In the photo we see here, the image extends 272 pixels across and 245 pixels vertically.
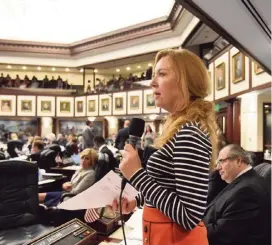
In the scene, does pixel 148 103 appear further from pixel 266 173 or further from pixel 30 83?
pixel 266 173

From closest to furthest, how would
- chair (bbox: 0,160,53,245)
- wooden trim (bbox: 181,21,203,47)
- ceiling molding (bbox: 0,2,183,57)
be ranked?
1. chair (bbox: 0,160,53,245)
2. wooden trim (bbox: 181,21,203,47)
3. ceiling molding (bbox: 0,2,183,57)

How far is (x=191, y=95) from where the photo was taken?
1.14 meters

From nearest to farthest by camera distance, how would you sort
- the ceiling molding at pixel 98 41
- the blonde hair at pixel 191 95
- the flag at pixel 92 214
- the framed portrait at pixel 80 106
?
the blonde hair at pixel 191 95
the flag at pixel 92 214
the ceiling molding at pixel 98 41
the framed portrait at pixel 80 106

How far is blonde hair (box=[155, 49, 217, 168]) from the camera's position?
109 centimetres

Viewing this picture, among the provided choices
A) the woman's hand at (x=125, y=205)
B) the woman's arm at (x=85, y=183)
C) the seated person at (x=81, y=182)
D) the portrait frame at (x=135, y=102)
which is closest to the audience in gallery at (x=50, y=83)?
the portrait frame at (x=135, y=102)

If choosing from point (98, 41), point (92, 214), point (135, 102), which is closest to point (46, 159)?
point (92, 214)

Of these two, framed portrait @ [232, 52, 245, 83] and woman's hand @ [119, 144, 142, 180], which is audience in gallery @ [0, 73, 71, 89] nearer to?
framed portrait @ [232, 52, 245, 83]

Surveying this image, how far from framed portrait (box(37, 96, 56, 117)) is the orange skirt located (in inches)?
576

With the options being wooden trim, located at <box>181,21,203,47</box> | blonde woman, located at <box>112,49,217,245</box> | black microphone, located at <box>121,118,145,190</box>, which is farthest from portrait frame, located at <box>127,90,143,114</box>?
blonde woman, located at <box>112,49,217,245</box>

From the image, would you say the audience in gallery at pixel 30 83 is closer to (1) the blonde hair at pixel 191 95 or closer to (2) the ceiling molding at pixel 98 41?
(2) the ceiling molding at pixel 98 41

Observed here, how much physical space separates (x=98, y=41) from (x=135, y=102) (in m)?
3.15

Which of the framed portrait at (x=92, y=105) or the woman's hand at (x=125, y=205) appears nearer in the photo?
the woman's hand at (x=125, y=205)

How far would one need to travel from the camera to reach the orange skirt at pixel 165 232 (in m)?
1.01

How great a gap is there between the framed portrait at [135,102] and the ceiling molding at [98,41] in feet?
7.05
